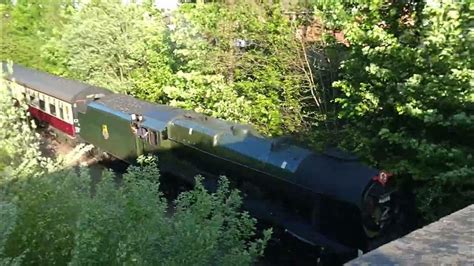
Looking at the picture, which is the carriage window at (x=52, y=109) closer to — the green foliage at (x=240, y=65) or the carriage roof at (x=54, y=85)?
the carriage roof at (x=54, y=85)

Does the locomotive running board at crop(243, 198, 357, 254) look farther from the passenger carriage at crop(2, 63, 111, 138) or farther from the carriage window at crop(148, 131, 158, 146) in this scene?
the passenger carriage at crop(2, 63, 111, 138)

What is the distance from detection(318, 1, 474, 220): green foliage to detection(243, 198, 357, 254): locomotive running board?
66.0 inches

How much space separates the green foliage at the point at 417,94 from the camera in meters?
8.34

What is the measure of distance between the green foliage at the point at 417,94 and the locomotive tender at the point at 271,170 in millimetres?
802

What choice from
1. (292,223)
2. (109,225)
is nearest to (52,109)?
(292,223)

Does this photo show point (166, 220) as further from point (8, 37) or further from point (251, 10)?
point (8, 37)

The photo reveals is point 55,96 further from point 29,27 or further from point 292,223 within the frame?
point 29,27

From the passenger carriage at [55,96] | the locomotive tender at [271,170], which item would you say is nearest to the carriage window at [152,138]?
the locomotive tender at [271,170]

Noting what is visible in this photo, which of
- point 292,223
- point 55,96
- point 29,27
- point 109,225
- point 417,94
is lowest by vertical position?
point 55,96

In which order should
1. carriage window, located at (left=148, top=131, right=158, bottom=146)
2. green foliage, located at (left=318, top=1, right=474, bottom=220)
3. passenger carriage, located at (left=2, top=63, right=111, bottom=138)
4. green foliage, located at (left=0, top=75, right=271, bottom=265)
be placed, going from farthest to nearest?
passenger carriage, located at (left=2, top=63, right=111, bottom=138), carriage window, located at (left=148, top=131, right=158, bottom=146), green foliage, located at (left=318, top=1, right=474, bottom=220), green foliage, located at (left=0, top=75, right=271, bottom=265)

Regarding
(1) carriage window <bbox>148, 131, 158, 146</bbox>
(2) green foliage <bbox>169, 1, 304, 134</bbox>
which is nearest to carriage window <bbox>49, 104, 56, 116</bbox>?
(2) green foliage <bbox>169, 1, 304, 134</bbox>

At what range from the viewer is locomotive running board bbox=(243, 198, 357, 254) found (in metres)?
9.41

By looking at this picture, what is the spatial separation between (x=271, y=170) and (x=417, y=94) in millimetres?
3124

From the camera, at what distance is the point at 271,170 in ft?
34.4
